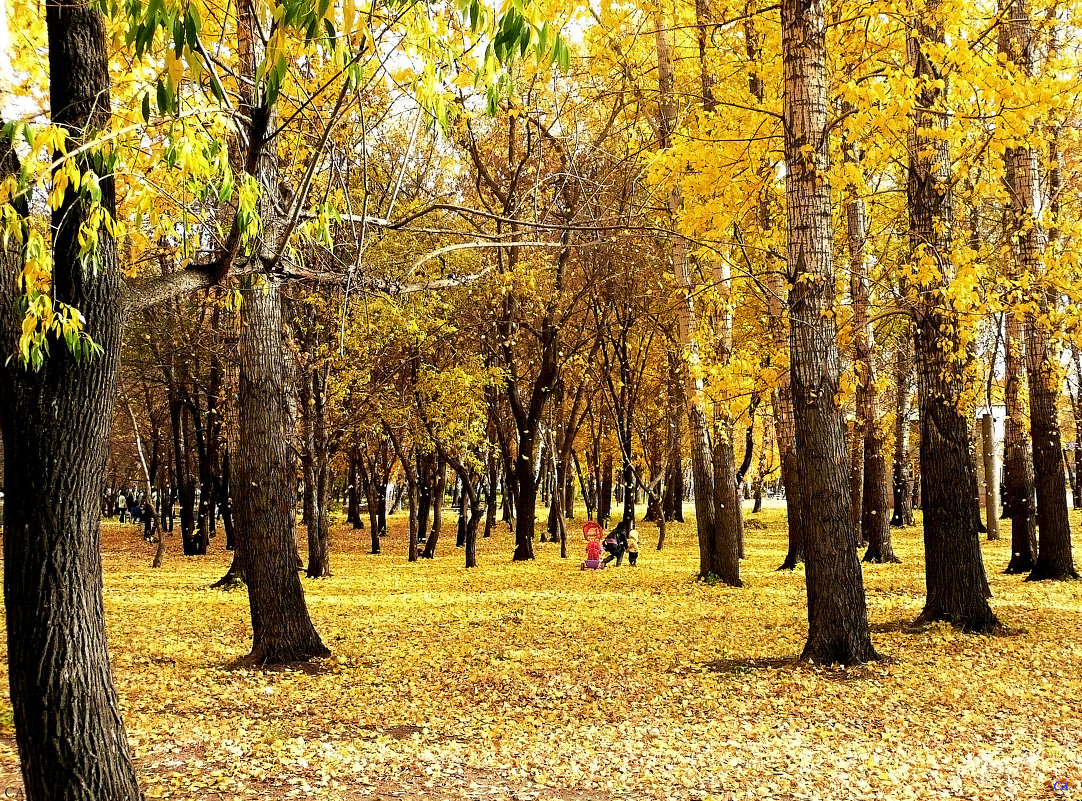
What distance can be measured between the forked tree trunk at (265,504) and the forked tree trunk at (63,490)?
466 centimetres

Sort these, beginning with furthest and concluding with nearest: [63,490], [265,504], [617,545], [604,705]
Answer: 1. [617,545]
2. [265,504]
3. [604,705]
4. [63,490]

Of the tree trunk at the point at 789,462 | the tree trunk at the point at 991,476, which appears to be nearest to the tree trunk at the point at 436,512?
the tree trunk at the point at 789,462

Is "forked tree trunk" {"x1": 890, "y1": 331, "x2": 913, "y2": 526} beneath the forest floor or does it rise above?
above

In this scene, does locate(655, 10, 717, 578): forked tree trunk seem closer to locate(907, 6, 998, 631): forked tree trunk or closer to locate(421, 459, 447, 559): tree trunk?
locate(907, 6, 998, 631): forked tree trunk

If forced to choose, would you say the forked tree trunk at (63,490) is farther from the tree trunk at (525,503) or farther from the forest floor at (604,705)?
the tree trunk at (525,503)

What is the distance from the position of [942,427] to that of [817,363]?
94.6 inches

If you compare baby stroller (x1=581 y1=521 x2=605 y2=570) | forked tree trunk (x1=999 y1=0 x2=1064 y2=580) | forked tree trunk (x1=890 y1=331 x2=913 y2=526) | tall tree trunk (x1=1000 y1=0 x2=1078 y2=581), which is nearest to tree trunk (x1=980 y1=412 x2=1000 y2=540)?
forked tree trunk (x1=890 y1=331 x2=913 y2=526)

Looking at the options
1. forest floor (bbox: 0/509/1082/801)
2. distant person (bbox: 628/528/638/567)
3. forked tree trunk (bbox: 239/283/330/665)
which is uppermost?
forked tree trunk (bbox: 239/283/330/665)

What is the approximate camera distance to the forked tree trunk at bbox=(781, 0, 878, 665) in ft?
25.0

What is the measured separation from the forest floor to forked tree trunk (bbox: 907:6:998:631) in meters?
0.54

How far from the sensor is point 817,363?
769 centimetres

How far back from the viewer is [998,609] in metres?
10.7

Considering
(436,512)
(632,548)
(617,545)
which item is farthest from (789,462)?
(436,512)

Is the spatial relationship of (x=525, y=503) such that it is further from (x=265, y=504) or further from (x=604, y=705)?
(x=604, y=705)
